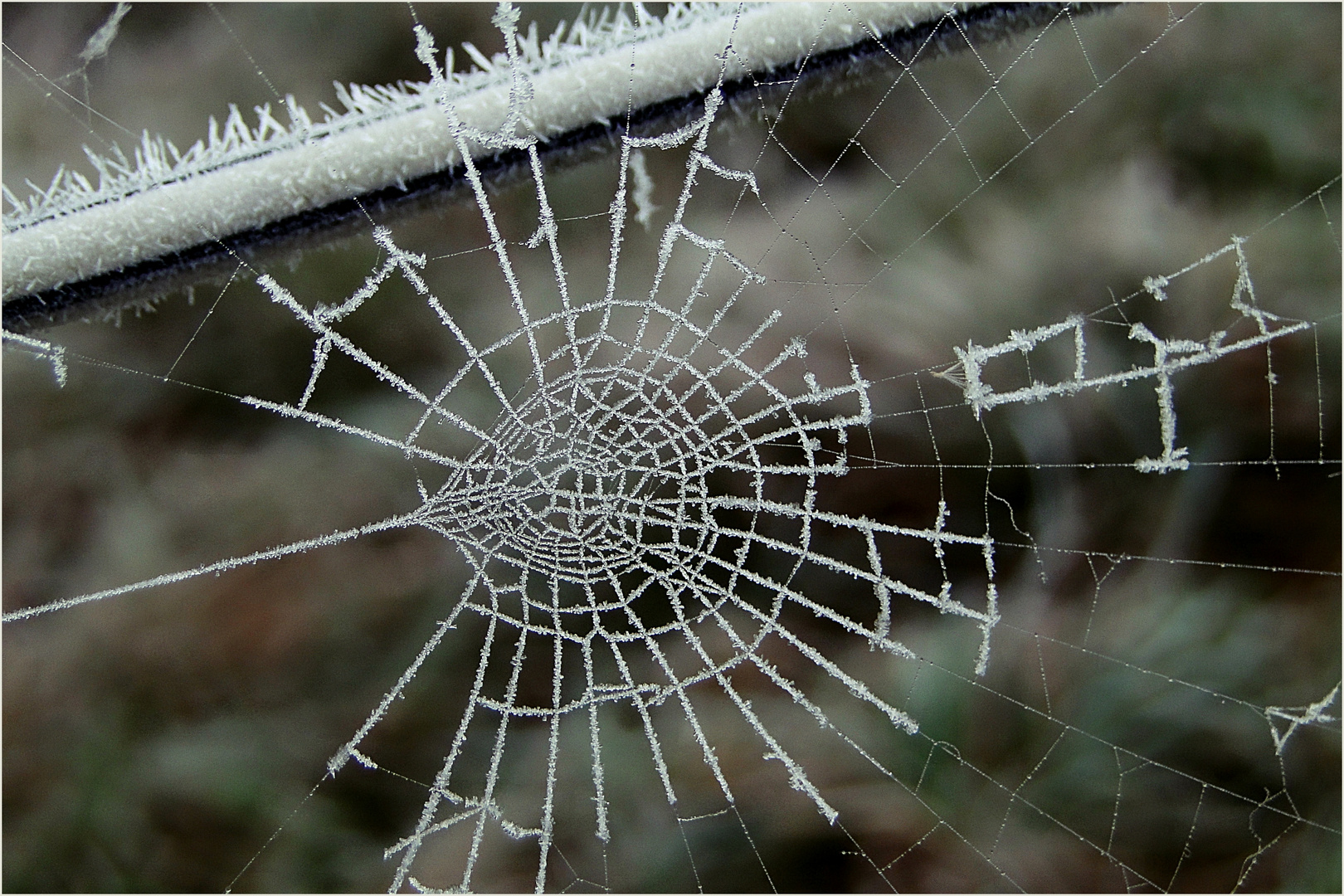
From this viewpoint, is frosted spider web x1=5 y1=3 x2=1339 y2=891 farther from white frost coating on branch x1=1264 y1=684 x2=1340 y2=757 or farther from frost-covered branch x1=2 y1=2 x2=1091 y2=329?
frost-covered branch x1=2 y1=2 x2=1091 y2=329

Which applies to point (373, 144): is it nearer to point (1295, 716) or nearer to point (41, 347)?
point (41, 347)

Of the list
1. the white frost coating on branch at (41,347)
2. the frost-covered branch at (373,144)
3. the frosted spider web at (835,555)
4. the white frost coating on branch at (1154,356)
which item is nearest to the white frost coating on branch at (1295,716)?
the frosted spider web at (835,555)

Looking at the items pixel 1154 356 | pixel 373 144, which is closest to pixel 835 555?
pixel 1154 356

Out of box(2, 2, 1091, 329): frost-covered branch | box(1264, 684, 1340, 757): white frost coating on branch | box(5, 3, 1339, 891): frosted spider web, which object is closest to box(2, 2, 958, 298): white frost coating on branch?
box(2, 2, 1091, 329): frost-covered branch

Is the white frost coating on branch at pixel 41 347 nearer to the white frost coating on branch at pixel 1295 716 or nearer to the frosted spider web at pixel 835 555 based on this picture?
the frosted spider web at pixel 835 555

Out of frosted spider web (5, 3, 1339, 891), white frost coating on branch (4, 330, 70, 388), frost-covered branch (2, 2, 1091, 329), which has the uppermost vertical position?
white frost coating on branch (4, 330, 70, 388)

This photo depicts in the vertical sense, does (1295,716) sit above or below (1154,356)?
below
